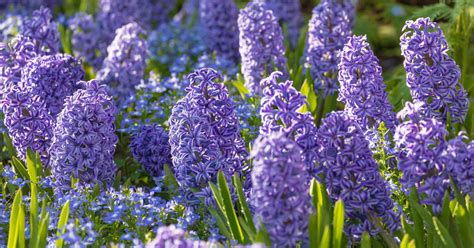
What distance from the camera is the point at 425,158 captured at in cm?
327

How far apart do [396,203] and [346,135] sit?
23.8 inches

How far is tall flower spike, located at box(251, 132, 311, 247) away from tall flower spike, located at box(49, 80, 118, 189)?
1090 mm

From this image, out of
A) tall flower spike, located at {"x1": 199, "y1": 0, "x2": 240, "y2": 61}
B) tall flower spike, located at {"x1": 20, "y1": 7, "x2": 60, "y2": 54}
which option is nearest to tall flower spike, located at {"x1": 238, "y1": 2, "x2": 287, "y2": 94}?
tall flower spike, located at {"x1": 199, "y1": 0, "x2": 240, "y2": 61}

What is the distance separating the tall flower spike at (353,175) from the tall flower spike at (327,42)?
180 centimetres

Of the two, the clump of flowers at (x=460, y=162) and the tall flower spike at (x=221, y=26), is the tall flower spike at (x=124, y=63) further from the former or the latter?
the clump of flowers at (x=460, y=162)

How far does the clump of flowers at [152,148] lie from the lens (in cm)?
441

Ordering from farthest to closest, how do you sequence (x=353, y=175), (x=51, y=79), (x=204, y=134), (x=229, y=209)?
(x=51, y=79) → (x=204, y=134) → (x=229, y=209) → (x=353, y=175)

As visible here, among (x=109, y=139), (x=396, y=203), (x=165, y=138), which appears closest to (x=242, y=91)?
(x=165, y=138)

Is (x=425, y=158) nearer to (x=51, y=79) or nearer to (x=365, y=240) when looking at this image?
(x=365, y=240)

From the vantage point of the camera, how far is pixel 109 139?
401 cm

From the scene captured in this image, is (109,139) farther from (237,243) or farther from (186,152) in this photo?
(237,243)

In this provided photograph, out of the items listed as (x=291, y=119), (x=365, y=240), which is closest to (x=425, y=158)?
(x=365, y=240)

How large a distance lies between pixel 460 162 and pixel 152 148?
73.6 inches

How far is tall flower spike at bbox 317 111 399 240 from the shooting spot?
11.0 ft
